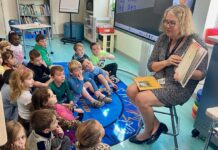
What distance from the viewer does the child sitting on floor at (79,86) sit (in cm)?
248

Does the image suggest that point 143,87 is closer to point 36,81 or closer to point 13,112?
point 13,112

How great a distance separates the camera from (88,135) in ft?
4.22

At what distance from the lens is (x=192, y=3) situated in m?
2.10

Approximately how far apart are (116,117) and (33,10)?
4171 mm

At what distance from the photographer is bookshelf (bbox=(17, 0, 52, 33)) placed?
5382 millimetres

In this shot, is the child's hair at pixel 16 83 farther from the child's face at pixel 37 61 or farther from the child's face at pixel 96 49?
the child's face at pixel 96 49

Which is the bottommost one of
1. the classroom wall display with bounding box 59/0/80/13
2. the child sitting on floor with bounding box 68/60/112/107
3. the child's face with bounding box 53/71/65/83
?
the child sitting on floor with bounding box 68/60/112/107

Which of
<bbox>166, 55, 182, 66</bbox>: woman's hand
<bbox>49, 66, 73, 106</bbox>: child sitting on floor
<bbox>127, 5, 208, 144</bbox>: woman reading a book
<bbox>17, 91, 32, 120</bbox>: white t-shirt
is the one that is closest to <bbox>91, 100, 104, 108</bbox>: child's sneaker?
<bbox>49, 66, 73, 106</bbox>: child sitting on floor

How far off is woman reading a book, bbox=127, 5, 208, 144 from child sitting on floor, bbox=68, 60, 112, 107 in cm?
75

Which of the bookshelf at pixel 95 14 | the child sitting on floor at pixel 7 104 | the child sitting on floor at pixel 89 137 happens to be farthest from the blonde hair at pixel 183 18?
the bookshelf at pixel 95 14

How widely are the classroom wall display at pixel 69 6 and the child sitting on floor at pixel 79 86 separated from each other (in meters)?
3.15

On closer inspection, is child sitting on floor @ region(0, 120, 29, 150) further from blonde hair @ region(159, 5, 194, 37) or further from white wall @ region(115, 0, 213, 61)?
white wall @ region(115, 0, 213, 61)

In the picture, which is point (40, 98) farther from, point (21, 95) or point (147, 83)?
point (147, 83)

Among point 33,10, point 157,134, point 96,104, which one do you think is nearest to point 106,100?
point 96,104
